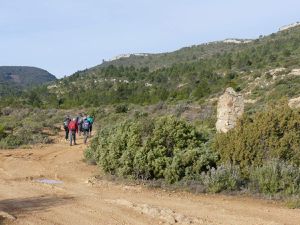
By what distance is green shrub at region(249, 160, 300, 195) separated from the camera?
460 inches

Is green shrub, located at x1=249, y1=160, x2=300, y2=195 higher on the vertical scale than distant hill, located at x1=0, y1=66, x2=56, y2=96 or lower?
lower

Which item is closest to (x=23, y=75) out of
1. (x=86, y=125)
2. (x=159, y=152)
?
(x=86, y=125)

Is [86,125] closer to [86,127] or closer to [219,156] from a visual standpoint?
[86,127]

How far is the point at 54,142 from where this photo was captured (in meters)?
25.8

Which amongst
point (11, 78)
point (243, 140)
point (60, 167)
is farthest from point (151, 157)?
point (11, 78)

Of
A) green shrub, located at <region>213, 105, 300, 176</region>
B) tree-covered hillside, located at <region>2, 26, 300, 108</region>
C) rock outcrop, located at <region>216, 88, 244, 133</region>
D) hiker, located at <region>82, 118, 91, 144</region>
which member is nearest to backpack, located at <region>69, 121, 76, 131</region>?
hiker, located at <region>82, 118, 91, 144</region>

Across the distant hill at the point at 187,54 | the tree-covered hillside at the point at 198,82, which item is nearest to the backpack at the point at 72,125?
the tree-covered hillside at the point at 198,82

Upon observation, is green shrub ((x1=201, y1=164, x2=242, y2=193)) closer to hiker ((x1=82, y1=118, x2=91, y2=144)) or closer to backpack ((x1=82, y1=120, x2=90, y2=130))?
hiker ((x1=82, y1=118, x2=91, y2=144))

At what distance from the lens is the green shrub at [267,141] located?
12648 millimetres

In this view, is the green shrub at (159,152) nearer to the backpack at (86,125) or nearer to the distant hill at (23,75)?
the backpack at (86,125)

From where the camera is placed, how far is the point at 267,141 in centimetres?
1279

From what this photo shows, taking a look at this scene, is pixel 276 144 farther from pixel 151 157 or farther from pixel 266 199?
pixel 151 157

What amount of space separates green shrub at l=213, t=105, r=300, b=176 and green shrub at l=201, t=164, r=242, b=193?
414 mm

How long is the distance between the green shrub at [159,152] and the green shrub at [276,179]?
4.77 ft
